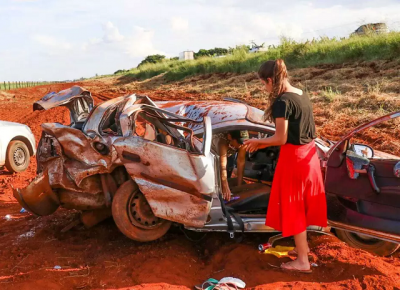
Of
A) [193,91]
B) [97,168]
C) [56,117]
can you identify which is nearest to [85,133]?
[97,168]

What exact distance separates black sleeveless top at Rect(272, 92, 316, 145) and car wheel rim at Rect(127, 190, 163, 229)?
1.71 meters

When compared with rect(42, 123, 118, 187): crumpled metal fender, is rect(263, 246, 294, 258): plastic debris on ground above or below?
below

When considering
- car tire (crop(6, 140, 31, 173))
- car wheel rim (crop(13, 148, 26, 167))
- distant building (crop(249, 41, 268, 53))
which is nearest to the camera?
car tire (crop(6, 140, 31, 173))

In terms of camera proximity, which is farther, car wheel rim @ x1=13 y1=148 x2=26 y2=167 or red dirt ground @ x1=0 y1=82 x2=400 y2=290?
car wheel rim @ x1=13 y1=148 x2=26 y2=167

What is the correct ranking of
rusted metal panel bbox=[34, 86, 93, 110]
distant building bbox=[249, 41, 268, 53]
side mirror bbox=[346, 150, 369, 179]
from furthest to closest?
distant building bbox=[249, 41, 268, 53]
rusted metal panel bbox=[34, 86, 93, 110]
side mirror bbox=[346, 150, 369, 179]

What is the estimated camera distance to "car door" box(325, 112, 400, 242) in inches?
162

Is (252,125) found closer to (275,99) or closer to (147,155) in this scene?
(275,99)

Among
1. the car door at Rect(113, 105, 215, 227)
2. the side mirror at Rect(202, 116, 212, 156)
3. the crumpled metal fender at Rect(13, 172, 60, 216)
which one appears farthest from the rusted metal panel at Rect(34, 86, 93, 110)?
the side mirror at Rect(202, 116, 212, 156)

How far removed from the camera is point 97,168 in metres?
4.55

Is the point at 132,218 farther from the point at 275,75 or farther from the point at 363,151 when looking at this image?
the point at 363,151

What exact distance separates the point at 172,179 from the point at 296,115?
142cm

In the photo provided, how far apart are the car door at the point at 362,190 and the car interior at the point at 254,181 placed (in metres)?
0.82

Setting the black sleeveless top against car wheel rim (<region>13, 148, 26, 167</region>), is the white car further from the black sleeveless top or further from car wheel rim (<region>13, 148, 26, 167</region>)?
the black sleeveless top

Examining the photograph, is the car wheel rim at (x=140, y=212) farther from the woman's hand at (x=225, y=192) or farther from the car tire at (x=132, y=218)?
the woman's hand at (x=225, y=192)
